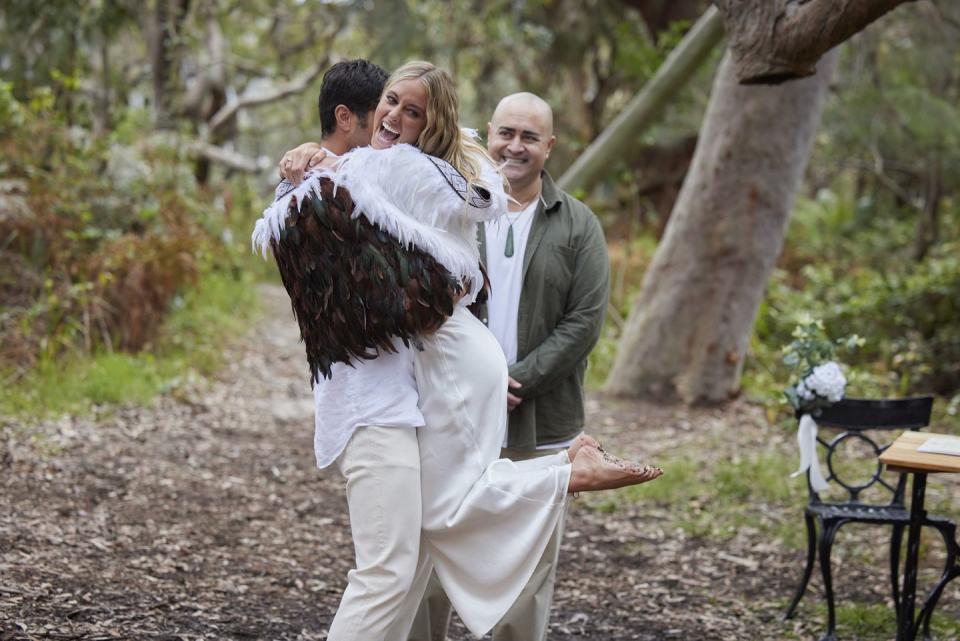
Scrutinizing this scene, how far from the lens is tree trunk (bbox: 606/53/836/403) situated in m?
8.40

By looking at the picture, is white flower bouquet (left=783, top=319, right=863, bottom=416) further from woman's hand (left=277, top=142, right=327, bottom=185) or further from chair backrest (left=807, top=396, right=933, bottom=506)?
woman's hand (left=277, top=142, right=327, bottom=185)

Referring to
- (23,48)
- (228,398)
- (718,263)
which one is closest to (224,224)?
(23,48)

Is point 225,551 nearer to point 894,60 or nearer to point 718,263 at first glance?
point 718,263

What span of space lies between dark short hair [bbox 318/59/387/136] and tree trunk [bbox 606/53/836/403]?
585 centimetres

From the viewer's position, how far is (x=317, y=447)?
3039 millimetres

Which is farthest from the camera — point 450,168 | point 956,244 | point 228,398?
point 956,244

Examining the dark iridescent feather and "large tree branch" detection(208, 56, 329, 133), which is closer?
the dark iridescent feather

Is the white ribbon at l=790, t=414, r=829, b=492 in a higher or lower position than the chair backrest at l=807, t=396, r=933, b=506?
lower

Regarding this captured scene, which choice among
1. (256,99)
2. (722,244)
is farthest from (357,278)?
(256,99)

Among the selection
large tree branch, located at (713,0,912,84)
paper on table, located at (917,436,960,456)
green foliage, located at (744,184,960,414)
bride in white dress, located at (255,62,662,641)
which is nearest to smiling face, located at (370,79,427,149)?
bride in white dress, located at (255,62,662,641)

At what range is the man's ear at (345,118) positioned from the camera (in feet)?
10.3

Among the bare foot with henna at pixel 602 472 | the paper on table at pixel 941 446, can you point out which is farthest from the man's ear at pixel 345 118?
the paper on table at pixel 941 446

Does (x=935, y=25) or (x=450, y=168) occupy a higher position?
(x=935, y=25)

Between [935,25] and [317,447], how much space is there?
1206 centimetres
